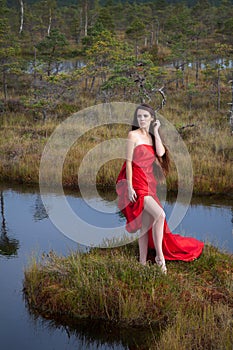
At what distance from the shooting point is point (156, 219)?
5484 mm

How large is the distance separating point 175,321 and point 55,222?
401 centimetres

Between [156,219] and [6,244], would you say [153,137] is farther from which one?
[6,244]

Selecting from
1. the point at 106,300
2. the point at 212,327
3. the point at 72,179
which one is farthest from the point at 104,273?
the point at 72,179

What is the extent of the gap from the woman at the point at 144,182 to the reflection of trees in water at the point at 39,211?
3.12m

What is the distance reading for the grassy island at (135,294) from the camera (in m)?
4.53

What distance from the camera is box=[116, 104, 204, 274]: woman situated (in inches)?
215

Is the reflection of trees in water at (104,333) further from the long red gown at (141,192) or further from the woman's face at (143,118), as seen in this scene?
the woman's face at (143,118)

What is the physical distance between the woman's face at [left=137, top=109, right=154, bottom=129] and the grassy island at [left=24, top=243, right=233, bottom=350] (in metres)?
1.60

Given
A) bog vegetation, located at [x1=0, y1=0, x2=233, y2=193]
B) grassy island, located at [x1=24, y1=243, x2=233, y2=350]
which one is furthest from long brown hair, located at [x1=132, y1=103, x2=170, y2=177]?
bog vegetation, located at [x1=0, y1=0, x2=233, y2=193]

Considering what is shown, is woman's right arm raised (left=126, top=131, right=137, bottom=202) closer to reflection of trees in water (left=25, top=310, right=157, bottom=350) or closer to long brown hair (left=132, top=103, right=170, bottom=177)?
long brown hair (left=132, top=103, right=170, bottom=177)

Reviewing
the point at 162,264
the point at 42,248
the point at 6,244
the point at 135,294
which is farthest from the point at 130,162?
the point at 6,244

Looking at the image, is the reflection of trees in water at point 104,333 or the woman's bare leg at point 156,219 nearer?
the reflection of trees in water at point 104,333

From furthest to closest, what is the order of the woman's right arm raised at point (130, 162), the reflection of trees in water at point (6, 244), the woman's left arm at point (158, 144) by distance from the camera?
the reflection of trees in water at point (6, 244) → the woman's left arm at point (158, 144) → the woman's right arm raised at point (130, 162)

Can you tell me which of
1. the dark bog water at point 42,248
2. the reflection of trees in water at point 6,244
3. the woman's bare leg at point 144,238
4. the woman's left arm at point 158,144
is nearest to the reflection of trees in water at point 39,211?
the dark bog water at point 42,248
